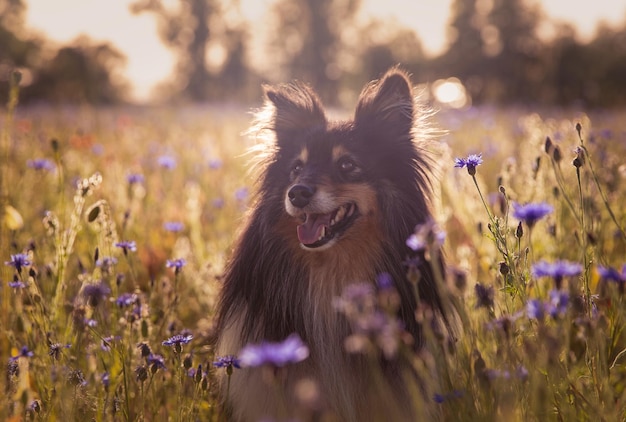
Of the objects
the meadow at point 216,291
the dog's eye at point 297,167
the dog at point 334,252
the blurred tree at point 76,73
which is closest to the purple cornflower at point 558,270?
the meadow at point 216,291

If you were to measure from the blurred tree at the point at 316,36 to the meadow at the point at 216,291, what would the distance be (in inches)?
1757

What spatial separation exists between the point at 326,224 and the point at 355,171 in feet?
1.05

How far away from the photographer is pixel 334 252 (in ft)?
9.74

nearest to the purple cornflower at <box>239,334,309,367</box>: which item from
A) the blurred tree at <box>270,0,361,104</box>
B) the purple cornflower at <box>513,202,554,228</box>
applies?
the purple cornflower at <box>513,202,554,228</box>

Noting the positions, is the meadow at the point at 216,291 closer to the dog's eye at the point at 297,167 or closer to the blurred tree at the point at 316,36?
the dog's eye at the point at 297,167

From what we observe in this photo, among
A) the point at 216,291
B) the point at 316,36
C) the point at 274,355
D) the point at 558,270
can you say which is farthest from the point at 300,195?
the point at 316,36

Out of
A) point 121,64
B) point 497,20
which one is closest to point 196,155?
point 121,64

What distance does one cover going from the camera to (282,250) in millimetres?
3029

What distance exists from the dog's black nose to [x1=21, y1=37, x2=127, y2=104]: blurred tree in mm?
5391

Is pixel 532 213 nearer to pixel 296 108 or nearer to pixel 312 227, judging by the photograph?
pixel 312 227

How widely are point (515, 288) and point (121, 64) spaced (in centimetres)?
3734

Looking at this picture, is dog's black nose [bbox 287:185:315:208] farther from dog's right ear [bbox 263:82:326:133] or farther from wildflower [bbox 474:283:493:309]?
wildflower [bbox 474:283:493:309]

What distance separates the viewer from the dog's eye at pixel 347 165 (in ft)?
10.00

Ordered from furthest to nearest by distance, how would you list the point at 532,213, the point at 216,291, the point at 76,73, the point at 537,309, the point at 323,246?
the point at 76,73 < the point at 216,291 < the point at 323,246 < the point at 532,213 < the point at 537,309
